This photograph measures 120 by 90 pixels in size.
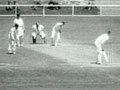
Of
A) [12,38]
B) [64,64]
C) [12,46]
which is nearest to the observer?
[64,64]

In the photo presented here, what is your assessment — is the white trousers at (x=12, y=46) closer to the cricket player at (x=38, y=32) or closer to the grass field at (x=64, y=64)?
the grass field at (x=64, y=64)

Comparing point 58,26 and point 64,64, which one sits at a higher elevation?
point 58,26

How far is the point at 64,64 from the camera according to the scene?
1118 inches

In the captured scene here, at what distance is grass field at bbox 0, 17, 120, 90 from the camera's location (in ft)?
75.0

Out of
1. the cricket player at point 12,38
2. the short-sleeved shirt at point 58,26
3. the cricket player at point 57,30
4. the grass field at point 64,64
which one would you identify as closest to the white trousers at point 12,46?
the cricket player at point 12,38

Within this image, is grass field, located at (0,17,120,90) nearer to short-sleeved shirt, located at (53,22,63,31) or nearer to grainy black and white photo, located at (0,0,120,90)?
grainy black and white photo, located at (0,0,120,90)

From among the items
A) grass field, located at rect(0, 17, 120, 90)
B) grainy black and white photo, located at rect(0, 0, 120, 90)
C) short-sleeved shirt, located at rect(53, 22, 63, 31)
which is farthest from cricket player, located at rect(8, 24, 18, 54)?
short-sleeved shirt, located at rect(53, 22, 63, 31)

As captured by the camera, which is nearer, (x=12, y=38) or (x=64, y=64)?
(x=64, y=64)

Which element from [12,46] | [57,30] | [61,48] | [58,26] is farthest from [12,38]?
[57,30]

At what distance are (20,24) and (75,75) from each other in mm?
9696

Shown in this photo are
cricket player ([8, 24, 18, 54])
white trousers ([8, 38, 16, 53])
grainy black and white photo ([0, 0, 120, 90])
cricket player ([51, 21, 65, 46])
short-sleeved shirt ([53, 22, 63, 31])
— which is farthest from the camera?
cricket player ([51, 21, 65, 46])

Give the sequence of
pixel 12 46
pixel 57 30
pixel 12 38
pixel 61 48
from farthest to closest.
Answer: pixel 57 30 → pixel 61 48 → pixel 12 46 → pixel 12 38

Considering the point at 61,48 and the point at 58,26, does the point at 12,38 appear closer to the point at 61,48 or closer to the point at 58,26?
the point at 61,48

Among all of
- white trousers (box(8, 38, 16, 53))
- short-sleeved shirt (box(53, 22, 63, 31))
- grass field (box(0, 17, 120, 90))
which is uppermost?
short-sleeved shirt (box(53, 22, 63, 31))
